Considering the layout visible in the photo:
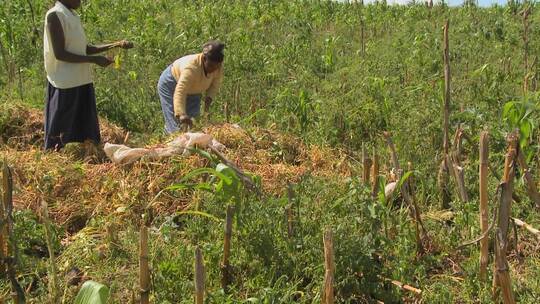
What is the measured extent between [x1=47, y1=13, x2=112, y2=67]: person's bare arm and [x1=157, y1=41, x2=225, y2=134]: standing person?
555 millimetres

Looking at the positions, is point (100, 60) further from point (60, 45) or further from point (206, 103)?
point (206, 103)

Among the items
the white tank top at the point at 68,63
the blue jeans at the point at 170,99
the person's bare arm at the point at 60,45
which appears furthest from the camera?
the blue jeans at the point at 170,99

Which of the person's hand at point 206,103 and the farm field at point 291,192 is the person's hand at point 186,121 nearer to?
the farm field at point 291,192

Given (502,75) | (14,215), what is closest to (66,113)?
(14,215)

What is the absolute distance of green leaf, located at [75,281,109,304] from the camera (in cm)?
173

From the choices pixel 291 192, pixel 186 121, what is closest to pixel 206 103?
pixel 186 121

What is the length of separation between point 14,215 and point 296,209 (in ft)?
4.08

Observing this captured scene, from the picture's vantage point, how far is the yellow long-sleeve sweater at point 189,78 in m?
4.10

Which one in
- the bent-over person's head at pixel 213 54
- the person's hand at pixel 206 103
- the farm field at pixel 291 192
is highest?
the bent-over person's head at pixel 213 54

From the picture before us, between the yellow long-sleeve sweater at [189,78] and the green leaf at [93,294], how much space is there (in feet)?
7.76

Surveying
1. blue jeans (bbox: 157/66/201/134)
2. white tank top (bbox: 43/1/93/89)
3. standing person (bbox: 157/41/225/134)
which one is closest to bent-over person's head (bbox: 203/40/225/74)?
standing person (bbox: 157/41/225/134)

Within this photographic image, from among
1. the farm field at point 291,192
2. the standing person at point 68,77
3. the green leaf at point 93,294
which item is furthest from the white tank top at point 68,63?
the green leaf at point 93,294

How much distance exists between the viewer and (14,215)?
2.91 meters

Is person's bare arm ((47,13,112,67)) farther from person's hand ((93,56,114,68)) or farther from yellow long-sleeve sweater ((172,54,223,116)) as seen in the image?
yellow long-sleeve sweater ((172,54,223,116))
